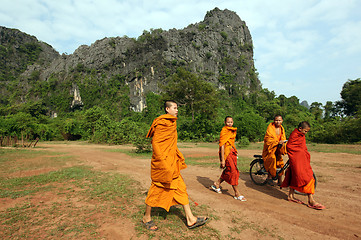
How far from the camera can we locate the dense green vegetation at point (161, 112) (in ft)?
66.4

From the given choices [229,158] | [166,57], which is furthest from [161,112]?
[229,158]

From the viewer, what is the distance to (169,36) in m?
56.5

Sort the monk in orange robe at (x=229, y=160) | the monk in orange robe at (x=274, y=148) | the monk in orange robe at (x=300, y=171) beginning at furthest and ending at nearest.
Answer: the monk in orange robe at (x=274, y=148)
the monk in orange robe at (x=229, y=160)
the monk in orange robe at (x=300, y=171)

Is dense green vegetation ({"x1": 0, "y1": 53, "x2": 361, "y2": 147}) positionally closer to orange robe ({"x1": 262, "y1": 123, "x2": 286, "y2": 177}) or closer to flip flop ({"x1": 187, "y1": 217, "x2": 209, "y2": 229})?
orange robe ({"x1": 262, "y1": 123, "x2": 286, "y2": 177})

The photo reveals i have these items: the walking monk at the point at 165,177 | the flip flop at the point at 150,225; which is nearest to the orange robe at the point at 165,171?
the walking monk at the point at 165,177

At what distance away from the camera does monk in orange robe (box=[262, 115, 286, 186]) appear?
15.7 ft

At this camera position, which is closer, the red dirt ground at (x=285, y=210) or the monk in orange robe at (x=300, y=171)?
the red dirt ground at (x=285, y=210)

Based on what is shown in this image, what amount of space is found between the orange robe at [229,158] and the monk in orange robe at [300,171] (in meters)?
1.15

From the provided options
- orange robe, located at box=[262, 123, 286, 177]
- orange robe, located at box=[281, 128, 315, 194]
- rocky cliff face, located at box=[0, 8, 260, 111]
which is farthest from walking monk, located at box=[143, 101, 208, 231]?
rocky cliff face, located at box=[0, 8, 260, 111]

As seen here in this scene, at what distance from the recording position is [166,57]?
52.6m

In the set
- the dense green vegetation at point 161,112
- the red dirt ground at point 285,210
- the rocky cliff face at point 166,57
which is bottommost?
the red dirt ground at point 285,210

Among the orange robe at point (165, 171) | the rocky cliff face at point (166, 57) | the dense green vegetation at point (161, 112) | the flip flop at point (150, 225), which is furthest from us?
the rocky cliff face at point (166, 57)

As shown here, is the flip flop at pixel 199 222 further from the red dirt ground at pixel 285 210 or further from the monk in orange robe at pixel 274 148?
the monk in orange robe at pixel 274 148

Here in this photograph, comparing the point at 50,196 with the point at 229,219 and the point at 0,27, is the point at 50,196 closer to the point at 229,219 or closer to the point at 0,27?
the point at 229,219
